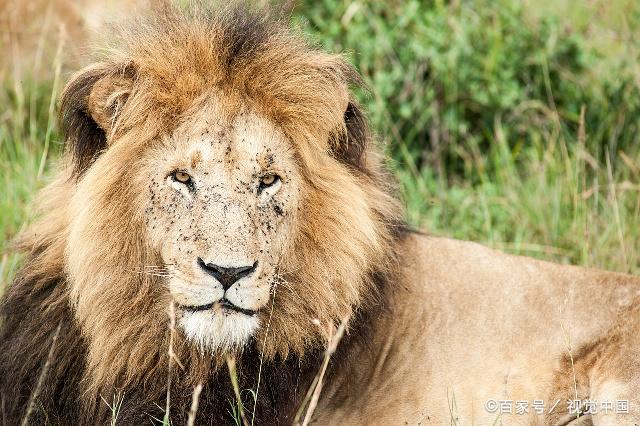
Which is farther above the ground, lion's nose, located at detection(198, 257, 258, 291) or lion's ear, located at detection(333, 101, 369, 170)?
lion's ear, located at detection(333, 101, 369, 170)

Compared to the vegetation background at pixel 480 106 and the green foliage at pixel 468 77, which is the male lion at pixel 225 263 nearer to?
the vegetation background at pixel 480 106

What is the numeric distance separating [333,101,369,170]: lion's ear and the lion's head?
76mm

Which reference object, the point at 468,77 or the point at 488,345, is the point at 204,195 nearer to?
the point at 488,345

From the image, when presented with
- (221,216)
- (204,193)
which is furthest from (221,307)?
(204,193)

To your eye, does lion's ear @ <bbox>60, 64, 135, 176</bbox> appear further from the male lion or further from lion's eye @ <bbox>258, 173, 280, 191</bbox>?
lion's eye @ <bbox>258, 173, 280, 191</bbox>

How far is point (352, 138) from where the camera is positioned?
4137mm

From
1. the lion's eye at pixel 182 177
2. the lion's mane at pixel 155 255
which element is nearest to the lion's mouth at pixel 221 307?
the lion's mane at pixel 155 255

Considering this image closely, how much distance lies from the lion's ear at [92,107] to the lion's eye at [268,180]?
23.8 inches

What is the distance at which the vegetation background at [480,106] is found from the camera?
6.70 meters

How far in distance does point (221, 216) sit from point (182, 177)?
247mm

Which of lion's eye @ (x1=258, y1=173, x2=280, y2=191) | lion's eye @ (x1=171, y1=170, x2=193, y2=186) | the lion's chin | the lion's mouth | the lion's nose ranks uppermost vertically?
lion's eye @ (x1=171, y1=170, x2=193, y2=186)

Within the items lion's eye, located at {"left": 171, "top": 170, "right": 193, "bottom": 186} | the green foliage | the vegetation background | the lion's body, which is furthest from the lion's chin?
the green foliage

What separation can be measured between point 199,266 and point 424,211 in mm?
3596

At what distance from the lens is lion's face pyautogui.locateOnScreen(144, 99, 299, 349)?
3494mm
